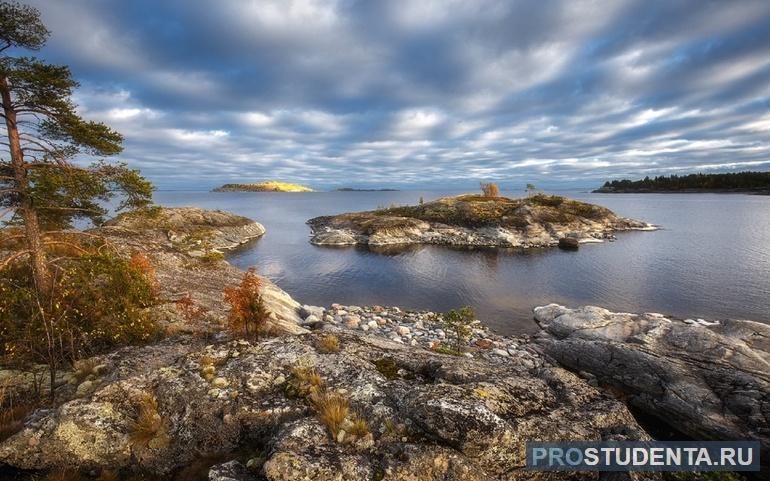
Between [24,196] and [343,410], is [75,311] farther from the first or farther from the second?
[343,410]

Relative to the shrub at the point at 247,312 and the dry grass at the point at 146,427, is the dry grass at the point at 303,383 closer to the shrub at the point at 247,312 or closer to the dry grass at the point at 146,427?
the dry grass at the point at 146,427

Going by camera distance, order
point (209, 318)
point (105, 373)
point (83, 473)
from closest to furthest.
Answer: point (83, 473) → point (105, 373) → point (209, 318)

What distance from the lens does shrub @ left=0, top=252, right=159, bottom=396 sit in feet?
40.6

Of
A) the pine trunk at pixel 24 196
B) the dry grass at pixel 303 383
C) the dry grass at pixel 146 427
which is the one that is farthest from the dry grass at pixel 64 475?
the pine trunk at pixel 24 196

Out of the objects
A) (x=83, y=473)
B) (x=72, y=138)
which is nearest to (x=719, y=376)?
(x=83, y=473)

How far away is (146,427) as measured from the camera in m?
8.80

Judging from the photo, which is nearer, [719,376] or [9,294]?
[9,294]

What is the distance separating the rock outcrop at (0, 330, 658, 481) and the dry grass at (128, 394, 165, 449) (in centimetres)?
3

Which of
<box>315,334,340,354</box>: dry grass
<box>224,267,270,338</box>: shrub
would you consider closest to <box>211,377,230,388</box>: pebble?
<box>315,334,340,354</box>: dry grass

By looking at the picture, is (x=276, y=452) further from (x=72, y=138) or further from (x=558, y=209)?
(x=558, y=209)

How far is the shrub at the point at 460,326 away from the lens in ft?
80.2

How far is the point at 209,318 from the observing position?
18.2 meters

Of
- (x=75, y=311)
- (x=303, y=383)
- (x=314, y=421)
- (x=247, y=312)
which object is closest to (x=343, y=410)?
(x=314, y=421)

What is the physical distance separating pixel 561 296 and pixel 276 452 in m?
37.5
